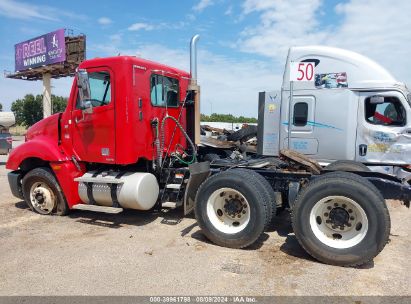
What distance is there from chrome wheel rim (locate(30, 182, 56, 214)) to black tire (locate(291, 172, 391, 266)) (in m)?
4.52

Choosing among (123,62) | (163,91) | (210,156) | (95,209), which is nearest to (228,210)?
(210,156)

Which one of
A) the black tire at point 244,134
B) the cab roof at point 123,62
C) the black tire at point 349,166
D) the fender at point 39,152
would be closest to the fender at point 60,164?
the fender at point 39,152

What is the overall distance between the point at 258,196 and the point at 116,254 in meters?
2.04

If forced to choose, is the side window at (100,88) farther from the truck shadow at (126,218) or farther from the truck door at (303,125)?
the truck door at (303,125)

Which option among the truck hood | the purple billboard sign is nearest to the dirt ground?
the truck hood

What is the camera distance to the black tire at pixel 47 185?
7.05 metres

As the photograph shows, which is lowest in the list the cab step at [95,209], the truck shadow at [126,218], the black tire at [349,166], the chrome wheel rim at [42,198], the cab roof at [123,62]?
the truck shadow at [126,218]

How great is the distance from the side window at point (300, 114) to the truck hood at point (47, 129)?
181 inches

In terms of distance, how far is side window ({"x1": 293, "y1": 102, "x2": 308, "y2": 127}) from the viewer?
308 inches

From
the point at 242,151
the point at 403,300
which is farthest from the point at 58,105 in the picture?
the point at 403,300

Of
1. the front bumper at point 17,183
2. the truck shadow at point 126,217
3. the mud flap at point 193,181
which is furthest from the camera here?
the front bumper at point 17,183

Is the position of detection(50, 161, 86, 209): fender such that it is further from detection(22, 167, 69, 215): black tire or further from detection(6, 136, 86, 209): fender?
detection(22, 167, 69, 215): black tire

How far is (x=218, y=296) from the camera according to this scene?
396 centimetres

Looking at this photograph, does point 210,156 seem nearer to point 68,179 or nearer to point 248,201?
point 248,201
